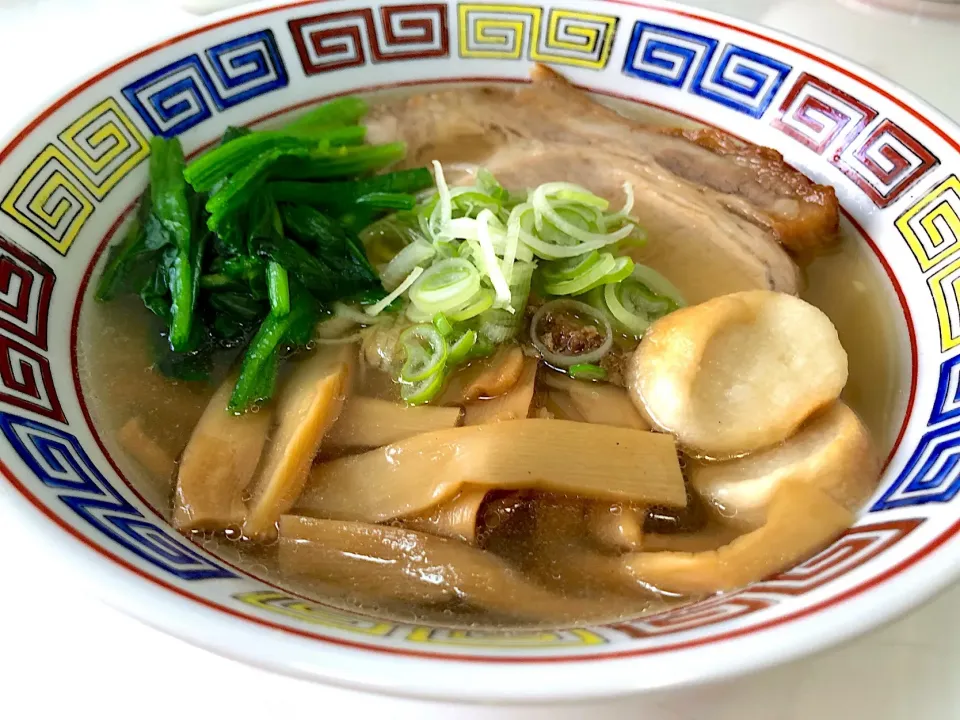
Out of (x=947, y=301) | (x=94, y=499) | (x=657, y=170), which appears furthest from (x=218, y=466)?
(x=947, y=301)

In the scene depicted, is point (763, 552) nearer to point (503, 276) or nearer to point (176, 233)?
point (503, 276)

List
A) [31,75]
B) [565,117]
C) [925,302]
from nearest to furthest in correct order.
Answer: [925,302], [565,117], [31,75]

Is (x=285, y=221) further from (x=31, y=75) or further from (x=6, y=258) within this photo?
(x=31, y=75)

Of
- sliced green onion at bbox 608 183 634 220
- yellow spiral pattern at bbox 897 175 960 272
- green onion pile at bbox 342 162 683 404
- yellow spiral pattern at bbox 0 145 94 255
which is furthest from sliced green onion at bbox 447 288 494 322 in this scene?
yellow spiral pattern at bbox 897 175 960 272

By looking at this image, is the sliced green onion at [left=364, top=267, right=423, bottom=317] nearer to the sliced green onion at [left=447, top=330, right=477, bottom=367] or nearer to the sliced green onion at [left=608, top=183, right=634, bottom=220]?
the sliced green onion at [left=447, top=330, right=477, bottom=367]

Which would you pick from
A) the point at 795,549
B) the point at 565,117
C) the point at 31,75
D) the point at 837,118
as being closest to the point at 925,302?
the point at 837,118

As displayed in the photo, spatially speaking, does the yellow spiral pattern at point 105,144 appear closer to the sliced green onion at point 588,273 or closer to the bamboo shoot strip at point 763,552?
the sliced green onion at point 588,273
